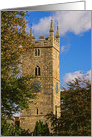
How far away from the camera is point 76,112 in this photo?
20625mm

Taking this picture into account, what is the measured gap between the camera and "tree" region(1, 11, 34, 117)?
18188 mm

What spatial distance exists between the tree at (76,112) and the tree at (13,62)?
8.34 feet

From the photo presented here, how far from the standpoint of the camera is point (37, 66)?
1470 inches

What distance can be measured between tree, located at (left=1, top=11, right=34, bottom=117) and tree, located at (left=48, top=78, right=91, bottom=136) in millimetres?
2541

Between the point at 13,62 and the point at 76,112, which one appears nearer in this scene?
the point at 13,62

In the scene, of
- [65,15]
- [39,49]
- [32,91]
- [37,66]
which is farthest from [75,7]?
[37,66]

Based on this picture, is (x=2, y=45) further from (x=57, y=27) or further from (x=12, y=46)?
(x=57, y=27)

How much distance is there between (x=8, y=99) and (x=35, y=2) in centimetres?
491

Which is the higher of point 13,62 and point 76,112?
point 13,62

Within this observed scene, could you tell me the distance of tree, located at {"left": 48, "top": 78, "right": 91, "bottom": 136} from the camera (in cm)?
1876

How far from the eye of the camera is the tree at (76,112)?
18.8 meters

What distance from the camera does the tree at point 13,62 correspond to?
18188 mm

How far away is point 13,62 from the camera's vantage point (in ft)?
61.2

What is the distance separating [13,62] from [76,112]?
462cm
